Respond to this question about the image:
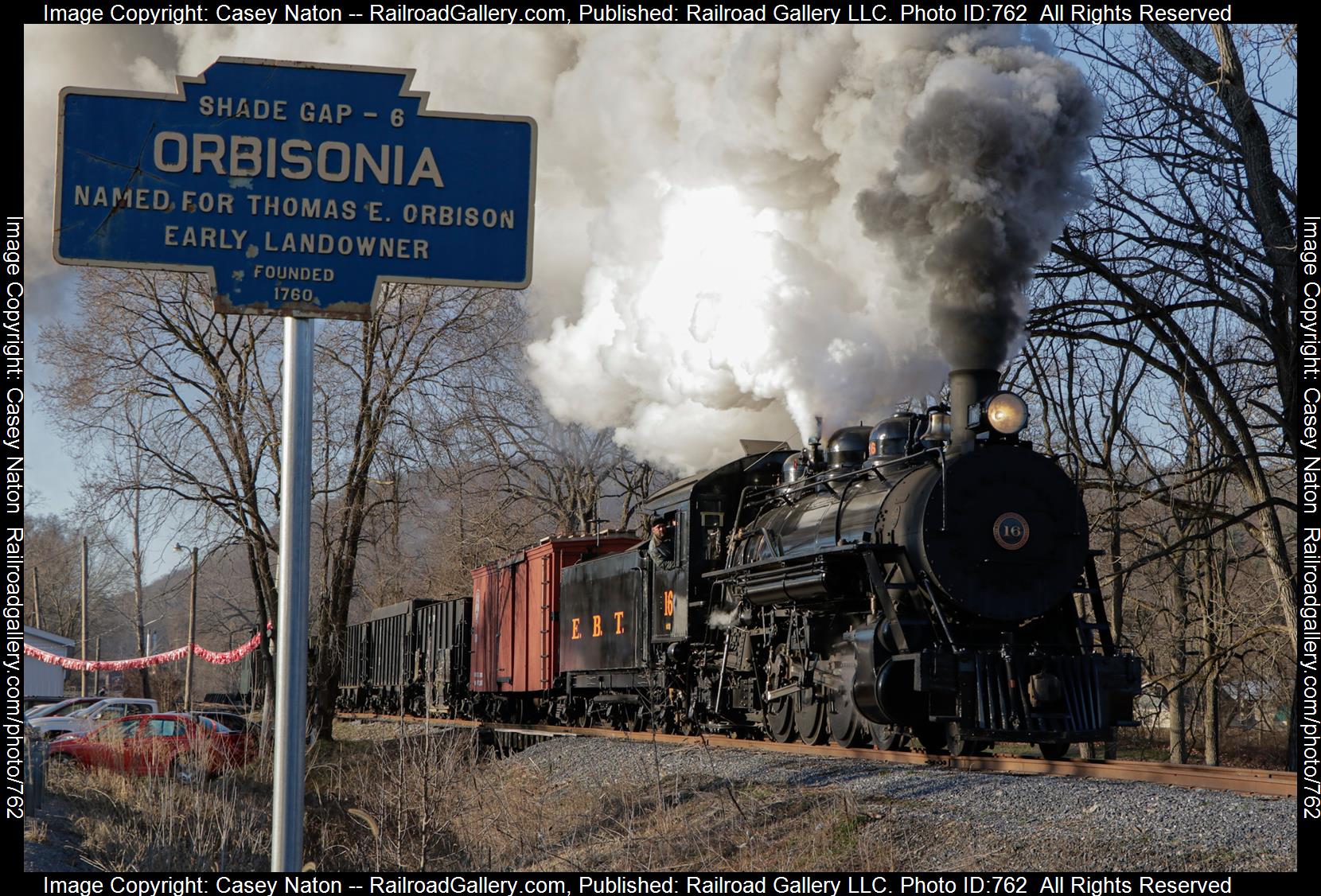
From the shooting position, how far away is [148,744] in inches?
604

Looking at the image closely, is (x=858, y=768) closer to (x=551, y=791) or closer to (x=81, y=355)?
(x=551, y=791)

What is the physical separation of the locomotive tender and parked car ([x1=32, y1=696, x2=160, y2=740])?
1015 centimetres

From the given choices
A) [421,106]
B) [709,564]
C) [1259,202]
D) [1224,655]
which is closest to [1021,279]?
[1259,202]

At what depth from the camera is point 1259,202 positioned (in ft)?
44.1

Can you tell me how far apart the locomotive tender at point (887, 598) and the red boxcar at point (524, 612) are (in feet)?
9.19

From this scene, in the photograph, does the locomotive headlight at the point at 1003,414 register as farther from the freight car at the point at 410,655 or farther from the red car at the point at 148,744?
the freight car at the point at 410,655

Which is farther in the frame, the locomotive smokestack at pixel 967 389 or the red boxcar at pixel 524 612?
the red boxcar at pixel 524 612

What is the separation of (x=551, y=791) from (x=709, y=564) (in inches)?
124

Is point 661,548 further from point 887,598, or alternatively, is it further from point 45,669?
point 45,669

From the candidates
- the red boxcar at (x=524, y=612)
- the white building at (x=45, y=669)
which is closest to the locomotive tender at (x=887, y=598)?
the red boxcar at (x=524, y=612)

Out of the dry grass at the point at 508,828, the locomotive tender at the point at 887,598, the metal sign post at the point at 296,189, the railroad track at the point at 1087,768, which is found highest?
the metal sign post at the point at 296,189

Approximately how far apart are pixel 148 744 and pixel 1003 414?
1159 cm

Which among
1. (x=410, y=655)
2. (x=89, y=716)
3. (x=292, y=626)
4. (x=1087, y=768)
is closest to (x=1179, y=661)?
(x=1087, y=768)

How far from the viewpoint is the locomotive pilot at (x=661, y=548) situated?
1359 cm
